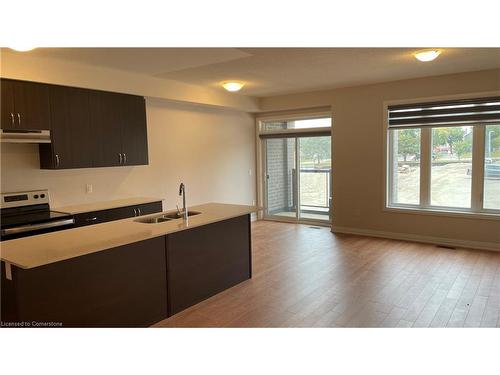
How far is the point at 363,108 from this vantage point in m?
6.41

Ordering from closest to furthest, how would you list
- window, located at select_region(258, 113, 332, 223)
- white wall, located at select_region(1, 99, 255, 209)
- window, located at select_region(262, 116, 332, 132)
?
white wall, located at select_region(1, 99, 255, 209) < window, located at select_region(262, 116, 332, 132) < window, located at select_region(258, 113, 332, 223)

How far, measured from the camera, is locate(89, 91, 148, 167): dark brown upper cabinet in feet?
15.6

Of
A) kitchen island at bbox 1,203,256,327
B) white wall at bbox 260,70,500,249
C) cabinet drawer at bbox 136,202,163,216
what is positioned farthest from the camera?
white wall at bbox 260,70,500,249

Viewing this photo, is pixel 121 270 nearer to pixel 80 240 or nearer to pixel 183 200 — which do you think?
pixel 80 240

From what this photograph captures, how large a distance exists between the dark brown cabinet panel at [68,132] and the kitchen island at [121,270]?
1.41m

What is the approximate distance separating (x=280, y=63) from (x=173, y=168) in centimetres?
258

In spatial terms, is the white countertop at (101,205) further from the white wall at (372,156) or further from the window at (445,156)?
the window at (445,156)

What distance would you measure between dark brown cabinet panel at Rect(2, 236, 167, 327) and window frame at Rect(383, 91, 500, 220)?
14.2ft

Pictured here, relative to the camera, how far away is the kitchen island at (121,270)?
8.37ft

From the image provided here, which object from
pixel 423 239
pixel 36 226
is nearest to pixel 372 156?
pixel 423 239

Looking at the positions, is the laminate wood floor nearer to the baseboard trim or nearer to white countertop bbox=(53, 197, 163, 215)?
the baseboard trim

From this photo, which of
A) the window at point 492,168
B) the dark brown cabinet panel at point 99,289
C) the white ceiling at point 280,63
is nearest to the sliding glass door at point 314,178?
the white ceiling at point 280,63

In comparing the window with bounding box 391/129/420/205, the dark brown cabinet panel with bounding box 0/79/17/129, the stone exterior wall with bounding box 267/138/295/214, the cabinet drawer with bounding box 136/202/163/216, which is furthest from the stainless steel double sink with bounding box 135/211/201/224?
the stone exterior wall with bounding box 267/138/295/214
